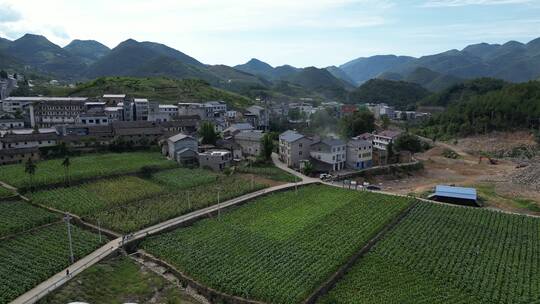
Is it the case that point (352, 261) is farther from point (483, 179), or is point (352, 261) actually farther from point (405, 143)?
point (405, 143)

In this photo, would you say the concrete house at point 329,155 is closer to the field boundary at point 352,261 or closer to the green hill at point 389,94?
the field boundary at point 352,261

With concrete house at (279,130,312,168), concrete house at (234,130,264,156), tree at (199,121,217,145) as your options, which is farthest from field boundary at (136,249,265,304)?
tree at (199,121,217,145)

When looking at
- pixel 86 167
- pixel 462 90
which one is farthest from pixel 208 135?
pixel 462 90

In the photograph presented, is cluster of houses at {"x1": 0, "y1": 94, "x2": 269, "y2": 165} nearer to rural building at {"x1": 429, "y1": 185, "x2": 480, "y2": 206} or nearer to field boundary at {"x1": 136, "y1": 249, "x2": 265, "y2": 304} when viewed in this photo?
rural building at {"x1": 429, "y1": 185, "x2": 480, "y2": 206}

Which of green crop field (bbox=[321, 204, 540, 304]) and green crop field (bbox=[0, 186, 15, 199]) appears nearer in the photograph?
green crop field (bbox=[321, 204, 540, 304])

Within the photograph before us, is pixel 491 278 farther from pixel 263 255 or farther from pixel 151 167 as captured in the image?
pixel 151 167

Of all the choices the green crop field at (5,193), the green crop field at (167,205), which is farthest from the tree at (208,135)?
the green crop field at (5,193)
